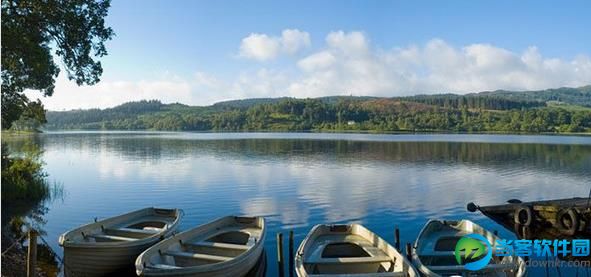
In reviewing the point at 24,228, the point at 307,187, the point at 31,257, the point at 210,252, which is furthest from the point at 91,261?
the point at 307,187

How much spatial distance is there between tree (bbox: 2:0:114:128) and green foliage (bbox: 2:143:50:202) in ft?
17.4

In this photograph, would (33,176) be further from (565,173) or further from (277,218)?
(565,173)

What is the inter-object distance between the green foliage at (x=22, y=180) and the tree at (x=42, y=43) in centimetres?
531

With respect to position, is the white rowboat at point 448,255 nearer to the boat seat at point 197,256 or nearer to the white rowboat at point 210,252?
the white rowboat at point 210,252

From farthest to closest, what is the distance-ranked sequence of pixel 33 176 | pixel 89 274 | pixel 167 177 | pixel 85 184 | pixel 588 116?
pixel 588 116
pixel 167 177
pixel 85 184
pixel 33 176
pixel 89 274

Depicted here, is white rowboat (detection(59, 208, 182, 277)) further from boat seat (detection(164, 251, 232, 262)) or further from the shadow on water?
boat seat (detection(164, 251, 232, 262))

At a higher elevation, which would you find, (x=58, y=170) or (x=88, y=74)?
(x=88, y=74)

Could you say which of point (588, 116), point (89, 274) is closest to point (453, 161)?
point (89, 274)

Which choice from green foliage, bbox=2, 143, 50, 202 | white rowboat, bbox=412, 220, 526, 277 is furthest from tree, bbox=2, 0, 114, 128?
white rowboat, bbox=412, 220, 526, 277

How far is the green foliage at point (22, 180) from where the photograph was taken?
103 ft

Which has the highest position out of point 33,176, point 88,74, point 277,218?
point 88,74

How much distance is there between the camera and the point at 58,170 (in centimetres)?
5672

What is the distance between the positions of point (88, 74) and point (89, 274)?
51.6 feet

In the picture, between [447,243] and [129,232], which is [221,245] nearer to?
[129,232]
